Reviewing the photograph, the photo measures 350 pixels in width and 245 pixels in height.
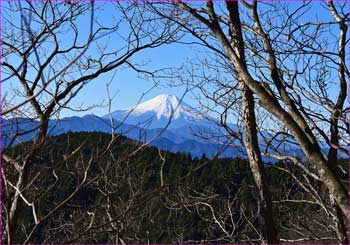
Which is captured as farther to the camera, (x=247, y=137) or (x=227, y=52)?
(x=247, y=137)

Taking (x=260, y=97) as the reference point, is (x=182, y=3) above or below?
above

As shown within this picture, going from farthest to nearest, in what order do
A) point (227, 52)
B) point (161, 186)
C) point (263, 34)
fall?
point (263, 34), point (227, 52), point (161, 186)

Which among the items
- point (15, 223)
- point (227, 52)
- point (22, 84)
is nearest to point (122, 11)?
point (22, 84)

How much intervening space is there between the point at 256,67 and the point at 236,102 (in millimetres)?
467

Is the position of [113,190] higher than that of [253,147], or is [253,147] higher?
[113,190]

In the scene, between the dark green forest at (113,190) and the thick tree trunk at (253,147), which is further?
the thick tree trunk at (253,147)

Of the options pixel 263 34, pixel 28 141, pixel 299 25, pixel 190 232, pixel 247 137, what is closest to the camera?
pixel 28 141

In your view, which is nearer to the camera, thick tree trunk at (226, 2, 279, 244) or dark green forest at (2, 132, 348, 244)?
dark green forest at (2, 132, 348, 244)

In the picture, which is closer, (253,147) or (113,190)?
(253,147)

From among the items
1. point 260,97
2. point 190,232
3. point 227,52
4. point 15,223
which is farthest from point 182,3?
point 190,232

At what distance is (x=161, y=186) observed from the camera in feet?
5.63

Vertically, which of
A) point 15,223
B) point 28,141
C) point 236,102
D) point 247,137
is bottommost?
point 15,223

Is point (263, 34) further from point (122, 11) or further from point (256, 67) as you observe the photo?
point (122, 11)

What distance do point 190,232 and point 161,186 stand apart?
49.2ft
